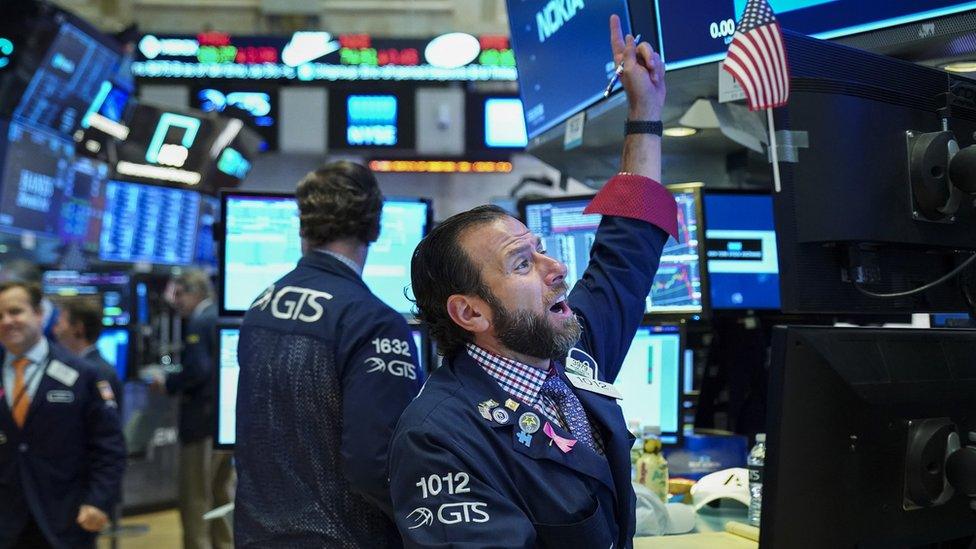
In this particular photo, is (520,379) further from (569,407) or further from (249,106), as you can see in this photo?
(249,106)

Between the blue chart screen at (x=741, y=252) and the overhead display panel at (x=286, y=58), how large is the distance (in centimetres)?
568

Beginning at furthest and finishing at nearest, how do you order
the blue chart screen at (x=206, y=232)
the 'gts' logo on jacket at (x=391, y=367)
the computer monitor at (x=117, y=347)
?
the blue chart screen at (x=206, y=232) < the computer monitor at (x=117, y=347) < the 'gts' logo on jacket at (x=391, y=367)

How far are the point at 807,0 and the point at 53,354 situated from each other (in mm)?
3195

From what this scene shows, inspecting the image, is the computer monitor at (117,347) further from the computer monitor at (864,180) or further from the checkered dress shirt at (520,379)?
the computer monitor at (864,180)

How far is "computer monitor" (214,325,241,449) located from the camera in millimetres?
3078

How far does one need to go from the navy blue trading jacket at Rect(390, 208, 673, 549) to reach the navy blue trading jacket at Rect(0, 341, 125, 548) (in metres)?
2.76

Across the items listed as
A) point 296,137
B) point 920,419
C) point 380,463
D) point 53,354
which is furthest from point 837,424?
point 296,137

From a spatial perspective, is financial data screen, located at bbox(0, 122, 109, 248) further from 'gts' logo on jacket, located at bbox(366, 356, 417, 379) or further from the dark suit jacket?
'gts' logo on jacket, located at bbox(366, 356, 417, 379)

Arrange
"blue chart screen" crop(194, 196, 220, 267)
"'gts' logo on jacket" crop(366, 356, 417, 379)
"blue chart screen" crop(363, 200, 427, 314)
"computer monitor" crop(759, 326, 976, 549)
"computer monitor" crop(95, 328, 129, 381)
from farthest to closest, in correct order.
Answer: "blue chart screen" crop(194, 196, 220, 267), "computer monitor" crop(95, 328, 129, 381), "blue chart screen" crop(363, 200, 427, 314), "'gts' logo on jacket" crop(366, 356, 417, 379), "computer monitor" crop(759, 326, 976, 549)

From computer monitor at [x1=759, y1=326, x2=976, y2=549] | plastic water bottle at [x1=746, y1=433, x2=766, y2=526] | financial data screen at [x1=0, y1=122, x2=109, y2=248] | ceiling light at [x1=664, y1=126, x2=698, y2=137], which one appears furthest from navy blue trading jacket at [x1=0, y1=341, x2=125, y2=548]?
computer monitor at [x1=759, y1=326, x2=976, y2=549]

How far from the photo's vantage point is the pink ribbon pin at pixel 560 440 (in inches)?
60.6

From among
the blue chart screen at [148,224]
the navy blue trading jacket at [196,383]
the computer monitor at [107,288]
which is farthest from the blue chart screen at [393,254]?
the blue chart screen at [148,224]

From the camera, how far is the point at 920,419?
139 cm

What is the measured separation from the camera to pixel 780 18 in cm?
220
